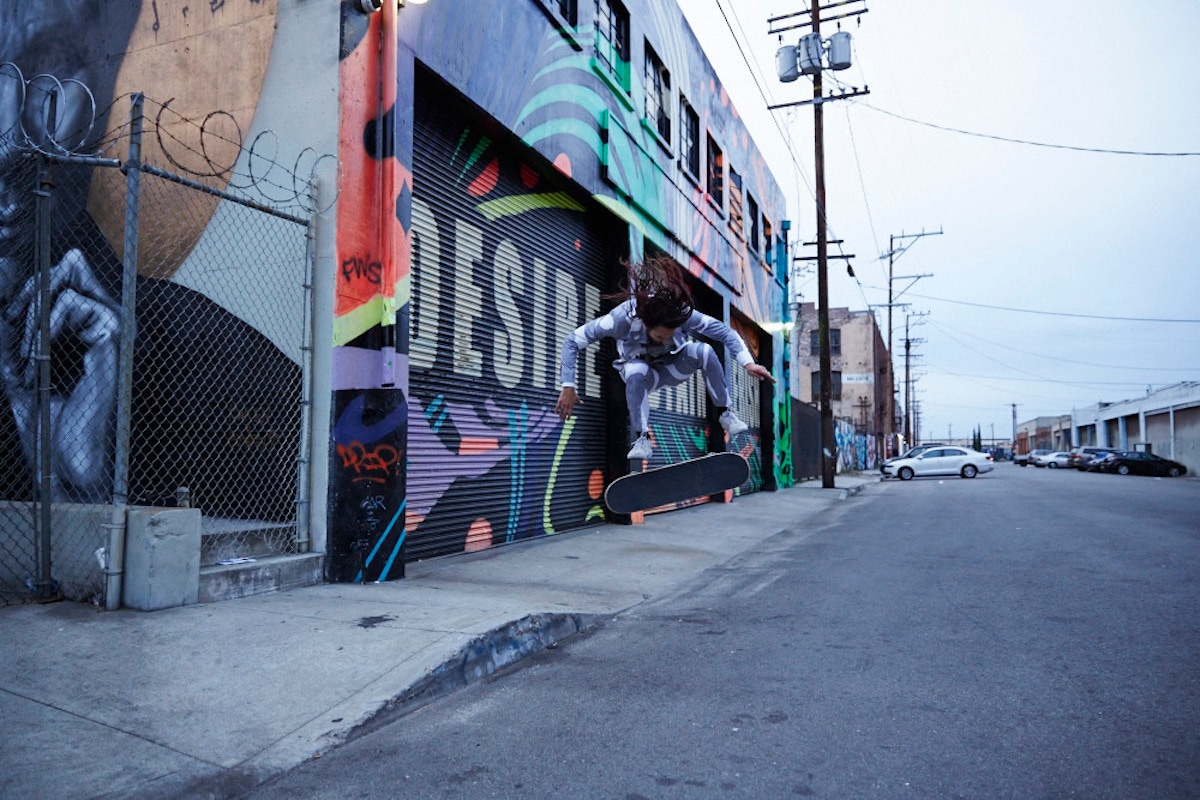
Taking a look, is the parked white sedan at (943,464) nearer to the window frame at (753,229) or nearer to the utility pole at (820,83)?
the utility pole at (820,83)

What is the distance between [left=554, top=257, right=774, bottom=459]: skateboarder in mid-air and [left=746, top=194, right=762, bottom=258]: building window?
15.9 m

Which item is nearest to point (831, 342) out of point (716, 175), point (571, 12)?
point (716, 175)

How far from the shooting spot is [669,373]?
20.5 ft

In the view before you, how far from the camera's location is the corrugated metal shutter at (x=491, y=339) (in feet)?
25.2

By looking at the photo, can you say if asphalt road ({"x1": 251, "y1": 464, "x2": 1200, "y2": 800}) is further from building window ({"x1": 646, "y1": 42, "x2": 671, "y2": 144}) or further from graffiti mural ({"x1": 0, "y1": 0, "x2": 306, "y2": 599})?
building window ({"x1": 646, "y1": 42, "x2": 671, "y2": 144})

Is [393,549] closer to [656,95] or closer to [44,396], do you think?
[44,396]

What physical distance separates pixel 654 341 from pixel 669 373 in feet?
1.45

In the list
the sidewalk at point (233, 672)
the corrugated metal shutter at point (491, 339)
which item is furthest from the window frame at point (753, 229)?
the sidewalk at point (233, 672)

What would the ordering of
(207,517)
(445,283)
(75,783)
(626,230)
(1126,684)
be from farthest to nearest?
(626,230), (445,283), (207,517), (1126,684), (75,783)

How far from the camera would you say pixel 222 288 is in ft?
22.0

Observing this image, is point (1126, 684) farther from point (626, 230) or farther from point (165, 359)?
point (626, 230)

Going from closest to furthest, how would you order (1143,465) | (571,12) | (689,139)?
(571,12) → (689,139) → (1143,465)

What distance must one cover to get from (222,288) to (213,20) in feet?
7.67

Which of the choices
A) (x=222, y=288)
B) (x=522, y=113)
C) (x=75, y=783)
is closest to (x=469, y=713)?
(x=75, y=783)
